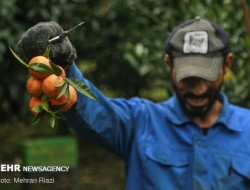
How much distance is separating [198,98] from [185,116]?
15 cm

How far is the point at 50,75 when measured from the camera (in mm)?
1646

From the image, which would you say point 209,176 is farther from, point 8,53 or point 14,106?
point 14,106

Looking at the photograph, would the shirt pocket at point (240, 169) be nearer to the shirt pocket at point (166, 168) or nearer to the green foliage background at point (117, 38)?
the shirt pocket at point (166, 168)

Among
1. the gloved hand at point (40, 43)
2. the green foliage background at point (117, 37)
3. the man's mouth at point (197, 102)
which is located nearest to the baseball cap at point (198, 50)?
the man's mouth at point (197, 102)

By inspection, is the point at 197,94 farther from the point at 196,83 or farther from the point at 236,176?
the point at 236,176

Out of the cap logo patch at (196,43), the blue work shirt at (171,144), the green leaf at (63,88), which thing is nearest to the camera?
the green leaf at (63,88)

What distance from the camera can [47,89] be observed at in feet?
5.35

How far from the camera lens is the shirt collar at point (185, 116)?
8.88ft

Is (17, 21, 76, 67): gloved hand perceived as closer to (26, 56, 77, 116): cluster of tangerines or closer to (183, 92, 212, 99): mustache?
(26, 56, 77, 116): cluster of tangerines

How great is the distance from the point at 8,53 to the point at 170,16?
1516 millimetres

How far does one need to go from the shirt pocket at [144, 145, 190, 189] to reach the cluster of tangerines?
1.04m

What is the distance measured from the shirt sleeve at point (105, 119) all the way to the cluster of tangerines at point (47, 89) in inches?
25.2

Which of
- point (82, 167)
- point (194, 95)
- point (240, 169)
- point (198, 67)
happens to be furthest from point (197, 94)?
point (82, 167)

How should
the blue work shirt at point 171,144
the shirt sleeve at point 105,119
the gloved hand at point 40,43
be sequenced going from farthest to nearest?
the blue work shirt at point 171,144, the shirt sleeve at point 105,119, the gloved hand at point 40,43
